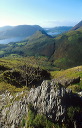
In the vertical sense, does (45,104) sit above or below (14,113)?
above

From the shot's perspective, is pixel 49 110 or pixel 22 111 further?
pixel 22 111

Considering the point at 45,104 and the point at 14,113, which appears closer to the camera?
the point at 45,104

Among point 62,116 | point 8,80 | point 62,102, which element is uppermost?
point 62,102

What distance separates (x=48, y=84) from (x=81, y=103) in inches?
315

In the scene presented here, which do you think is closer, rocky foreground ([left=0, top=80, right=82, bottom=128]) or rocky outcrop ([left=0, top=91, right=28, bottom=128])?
rocky foreground ([left=0, top=80, right=82, bottom=128])

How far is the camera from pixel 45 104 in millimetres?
26719

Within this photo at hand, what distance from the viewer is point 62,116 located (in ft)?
81.6

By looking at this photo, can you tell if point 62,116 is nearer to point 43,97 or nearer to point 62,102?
point 62,102

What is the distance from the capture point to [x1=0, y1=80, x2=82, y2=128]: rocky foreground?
25516mm

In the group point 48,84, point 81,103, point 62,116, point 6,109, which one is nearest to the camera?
point 62,116

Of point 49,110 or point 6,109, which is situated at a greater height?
point 49,110

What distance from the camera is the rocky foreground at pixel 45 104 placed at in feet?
83.7

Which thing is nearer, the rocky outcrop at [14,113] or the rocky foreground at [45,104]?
the rocky foreground at [45,104]

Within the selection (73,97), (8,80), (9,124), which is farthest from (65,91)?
(8,80)
